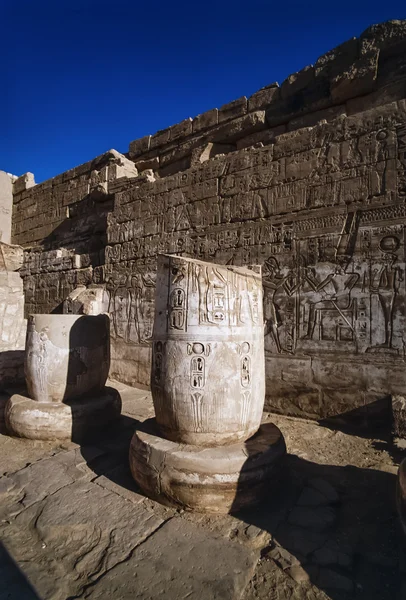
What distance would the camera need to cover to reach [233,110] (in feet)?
23.4

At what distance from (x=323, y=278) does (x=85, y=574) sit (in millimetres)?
3797

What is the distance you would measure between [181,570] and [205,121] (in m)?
7.82

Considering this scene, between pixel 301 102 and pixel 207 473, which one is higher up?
pixel 301 102

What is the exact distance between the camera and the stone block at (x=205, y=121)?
24.2ft

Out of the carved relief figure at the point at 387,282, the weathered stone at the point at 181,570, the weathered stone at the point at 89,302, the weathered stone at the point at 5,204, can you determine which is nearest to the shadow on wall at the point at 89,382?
the weathered stone at the point at 181,570

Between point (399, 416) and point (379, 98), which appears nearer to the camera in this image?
point (399, 416)

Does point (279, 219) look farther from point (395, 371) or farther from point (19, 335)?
point (19, 335)

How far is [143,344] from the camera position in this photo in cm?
616

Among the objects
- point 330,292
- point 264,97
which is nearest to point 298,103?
point 264,97

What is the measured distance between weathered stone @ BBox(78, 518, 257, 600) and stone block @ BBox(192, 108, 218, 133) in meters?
7.46

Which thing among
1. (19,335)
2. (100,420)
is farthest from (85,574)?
(19,335)

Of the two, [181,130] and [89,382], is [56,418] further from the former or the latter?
[181,130]

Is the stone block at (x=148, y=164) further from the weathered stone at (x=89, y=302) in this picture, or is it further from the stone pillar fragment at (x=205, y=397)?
the stone pillar fragment at (x=205, y=397)

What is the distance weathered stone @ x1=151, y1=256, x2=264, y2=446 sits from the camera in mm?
2670
